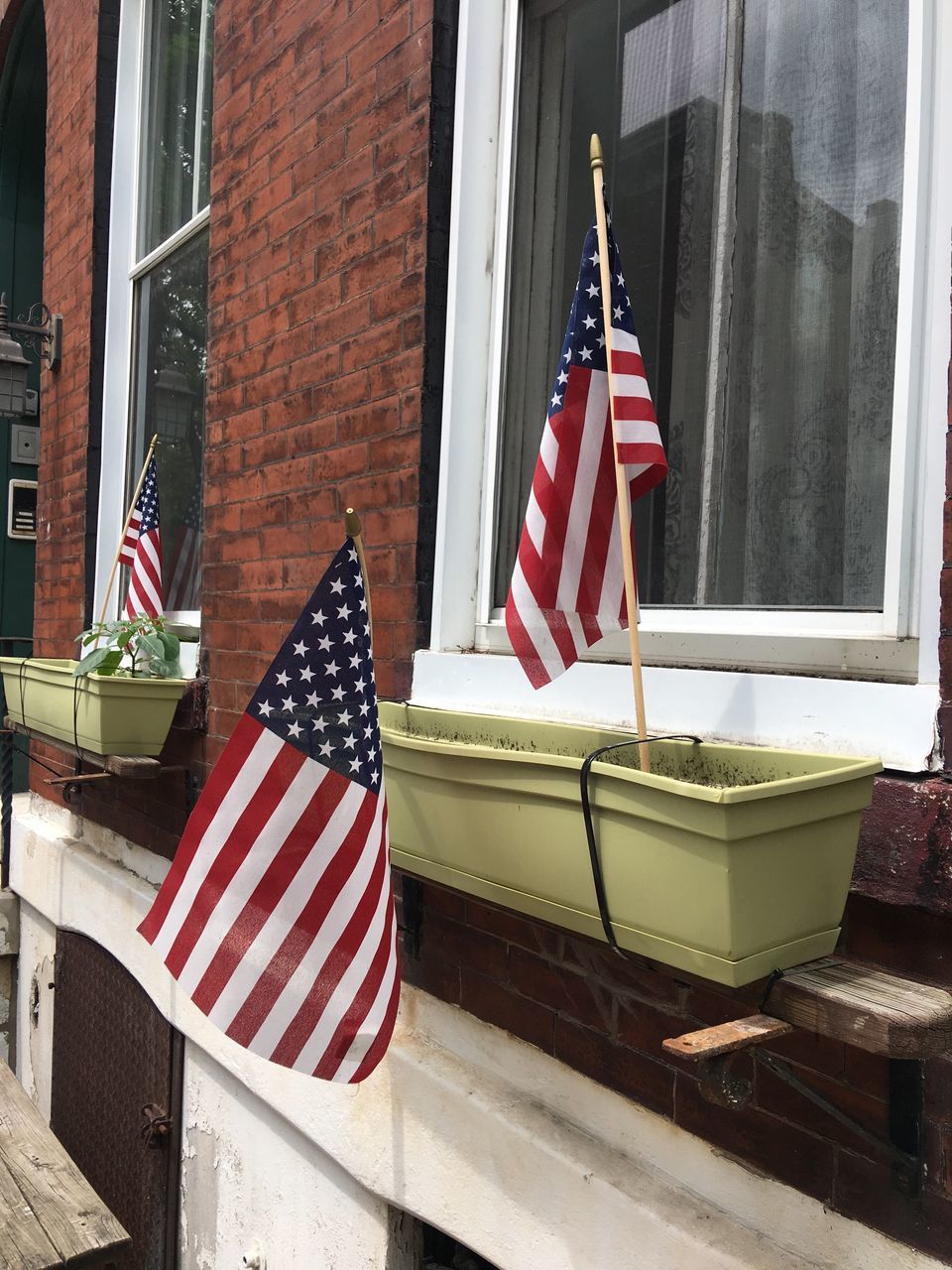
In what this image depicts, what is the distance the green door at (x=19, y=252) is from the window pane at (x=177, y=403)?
2364mm

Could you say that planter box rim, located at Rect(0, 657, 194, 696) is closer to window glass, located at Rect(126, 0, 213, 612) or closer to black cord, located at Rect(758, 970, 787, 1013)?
window glass, located at Rect(126, 0, 213, 612)

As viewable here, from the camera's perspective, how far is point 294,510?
2713 millimetres

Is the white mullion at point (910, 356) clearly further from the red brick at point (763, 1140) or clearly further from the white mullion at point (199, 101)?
the white mullion at point (199, 101)

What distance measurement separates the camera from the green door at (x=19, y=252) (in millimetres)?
5852

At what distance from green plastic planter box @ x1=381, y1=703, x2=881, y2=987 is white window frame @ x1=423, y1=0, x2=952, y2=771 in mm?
116

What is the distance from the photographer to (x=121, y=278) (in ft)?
13.4

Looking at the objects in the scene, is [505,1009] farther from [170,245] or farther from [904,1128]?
[170,245]

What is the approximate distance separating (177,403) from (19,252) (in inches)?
125

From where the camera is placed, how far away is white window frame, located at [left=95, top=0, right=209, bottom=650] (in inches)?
159

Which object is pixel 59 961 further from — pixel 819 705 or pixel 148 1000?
pixel 819 705

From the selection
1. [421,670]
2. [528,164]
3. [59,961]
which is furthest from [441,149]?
[59,961]

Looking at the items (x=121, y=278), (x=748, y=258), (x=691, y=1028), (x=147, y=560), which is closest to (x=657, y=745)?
(x=691, y=1028)

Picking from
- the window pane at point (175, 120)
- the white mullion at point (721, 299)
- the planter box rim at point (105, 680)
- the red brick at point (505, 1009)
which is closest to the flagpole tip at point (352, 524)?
the white mullion at point (721, 299)

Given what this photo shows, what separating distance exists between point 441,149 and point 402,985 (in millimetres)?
1837
